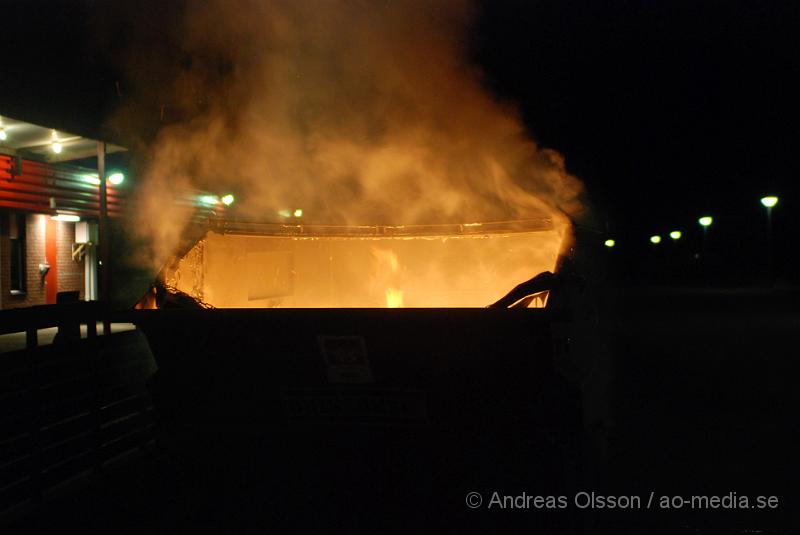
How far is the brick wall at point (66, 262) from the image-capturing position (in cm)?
1494

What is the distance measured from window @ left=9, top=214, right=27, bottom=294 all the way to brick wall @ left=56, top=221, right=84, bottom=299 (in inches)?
43.6

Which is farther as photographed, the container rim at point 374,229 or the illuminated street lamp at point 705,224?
the illuminated street lamp at point 705,224

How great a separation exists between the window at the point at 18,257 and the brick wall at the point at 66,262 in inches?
43.6

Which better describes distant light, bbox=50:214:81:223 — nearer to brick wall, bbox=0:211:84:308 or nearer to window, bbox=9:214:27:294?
brick wall, bbox=0:211:84:308

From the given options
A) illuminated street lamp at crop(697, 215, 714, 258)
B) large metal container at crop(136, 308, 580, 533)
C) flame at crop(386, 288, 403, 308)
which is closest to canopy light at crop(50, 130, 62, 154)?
flame at crop(386, 288, 403, 308)

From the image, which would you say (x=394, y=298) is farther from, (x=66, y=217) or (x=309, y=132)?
(x=66, y=217)

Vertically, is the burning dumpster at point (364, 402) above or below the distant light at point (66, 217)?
below

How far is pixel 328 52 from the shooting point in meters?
5.44

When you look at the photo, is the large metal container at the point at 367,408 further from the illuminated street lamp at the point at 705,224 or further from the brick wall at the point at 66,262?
the illuminated street lamp at the point at 705,224

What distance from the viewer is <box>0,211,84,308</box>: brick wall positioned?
1316cm

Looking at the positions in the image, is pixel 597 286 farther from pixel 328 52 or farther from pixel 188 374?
pixel 328 52

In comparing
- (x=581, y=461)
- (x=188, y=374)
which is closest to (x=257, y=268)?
(x=188, y=374)

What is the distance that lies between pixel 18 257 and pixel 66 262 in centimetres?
163

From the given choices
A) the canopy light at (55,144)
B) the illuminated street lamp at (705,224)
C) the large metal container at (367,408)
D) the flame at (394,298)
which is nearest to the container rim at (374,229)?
the flame at (394,298)
